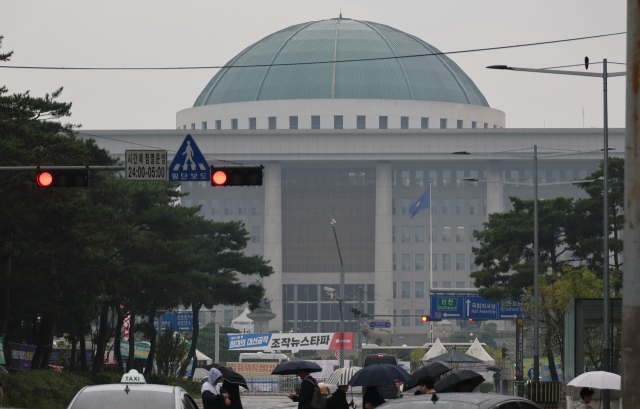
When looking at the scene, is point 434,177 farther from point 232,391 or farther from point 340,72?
point 232,391

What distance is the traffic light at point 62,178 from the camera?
21.6m

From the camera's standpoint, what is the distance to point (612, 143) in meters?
124

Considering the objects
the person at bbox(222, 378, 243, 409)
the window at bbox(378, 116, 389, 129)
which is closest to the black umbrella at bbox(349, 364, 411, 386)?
the person at bbox(222, 378, 243, 409)

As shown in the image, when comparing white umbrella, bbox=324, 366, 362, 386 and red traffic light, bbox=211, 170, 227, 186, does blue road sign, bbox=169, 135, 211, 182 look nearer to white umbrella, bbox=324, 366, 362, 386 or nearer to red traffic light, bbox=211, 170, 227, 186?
red traffic light, bbox=211, 170, 227, 186

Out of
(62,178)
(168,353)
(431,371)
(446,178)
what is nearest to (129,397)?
(431,371)

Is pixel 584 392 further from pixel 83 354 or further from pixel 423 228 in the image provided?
pixel 423 228

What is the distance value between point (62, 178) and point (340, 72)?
11817 centimetres

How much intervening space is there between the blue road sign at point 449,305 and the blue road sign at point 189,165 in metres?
39.0

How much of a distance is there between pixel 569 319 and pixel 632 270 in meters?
24.1

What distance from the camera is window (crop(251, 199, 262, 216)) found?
138625 mm

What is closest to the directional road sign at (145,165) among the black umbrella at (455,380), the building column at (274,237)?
the black umbrella at (455,380)

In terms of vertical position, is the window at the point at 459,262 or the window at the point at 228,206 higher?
the window at the point at 228,206

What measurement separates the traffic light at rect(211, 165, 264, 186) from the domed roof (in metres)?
115

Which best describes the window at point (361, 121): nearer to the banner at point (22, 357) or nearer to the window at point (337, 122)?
the window at point (337, 122)
